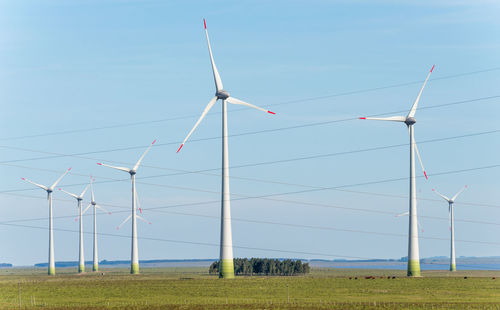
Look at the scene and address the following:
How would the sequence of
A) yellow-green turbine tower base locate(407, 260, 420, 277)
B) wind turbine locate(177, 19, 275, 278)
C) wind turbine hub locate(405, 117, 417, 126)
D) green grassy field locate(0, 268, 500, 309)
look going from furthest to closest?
yellow-green turbine tower base locate(407, 260, 420, 277) < wind turbine hub locate(405, 117, 417, 126) < wind turbine locate(177, 19, 275, 278) < green grassy field locate(0, 268, 500, 309)

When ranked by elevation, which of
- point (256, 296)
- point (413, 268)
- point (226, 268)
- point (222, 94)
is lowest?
point (413, 268)

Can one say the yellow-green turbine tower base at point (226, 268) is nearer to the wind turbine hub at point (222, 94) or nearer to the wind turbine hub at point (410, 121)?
the wind turbine hub at point (222, 94)

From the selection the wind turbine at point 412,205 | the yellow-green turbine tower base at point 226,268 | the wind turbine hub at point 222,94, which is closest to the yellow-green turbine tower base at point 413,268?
the wind turbine at point 412,205

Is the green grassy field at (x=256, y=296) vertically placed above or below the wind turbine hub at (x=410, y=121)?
below

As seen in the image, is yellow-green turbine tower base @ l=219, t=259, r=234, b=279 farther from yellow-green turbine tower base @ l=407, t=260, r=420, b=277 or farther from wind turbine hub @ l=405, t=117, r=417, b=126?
wind turbine hub @ l=405, t=117, r=417, b=126

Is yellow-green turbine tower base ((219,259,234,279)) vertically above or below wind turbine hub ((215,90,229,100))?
below

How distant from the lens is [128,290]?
147750 mm

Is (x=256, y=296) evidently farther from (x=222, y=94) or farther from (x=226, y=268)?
(x=222, y=94)

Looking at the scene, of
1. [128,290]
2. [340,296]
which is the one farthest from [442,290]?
[128,290]

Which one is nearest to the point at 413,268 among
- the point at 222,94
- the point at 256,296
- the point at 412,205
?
the point at 412,205

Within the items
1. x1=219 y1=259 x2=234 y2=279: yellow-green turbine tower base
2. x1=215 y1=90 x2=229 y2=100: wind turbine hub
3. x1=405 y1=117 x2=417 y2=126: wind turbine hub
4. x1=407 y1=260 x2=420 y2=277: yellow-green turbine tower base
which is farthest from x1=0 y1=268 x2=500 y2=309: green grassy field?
x1=215 y1=90 x2=229 y2=100: wind turbine hub

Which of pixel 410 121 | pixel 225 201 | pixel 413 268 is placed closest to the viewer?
pixel 225 201

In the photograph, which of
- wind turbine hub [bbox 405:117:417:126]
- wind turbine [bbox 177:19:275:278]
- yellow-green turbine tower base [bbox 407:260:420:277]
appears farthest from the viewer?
yellow-green turbine tower base [bbox 407:260:420:277]

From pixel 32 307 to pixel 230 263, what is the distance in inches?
2529
